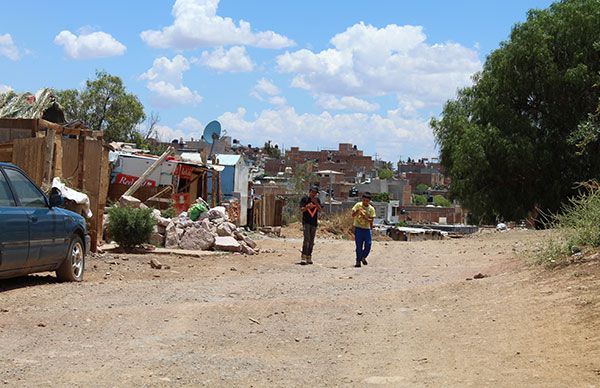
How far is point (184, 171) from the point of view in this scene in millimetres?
32750

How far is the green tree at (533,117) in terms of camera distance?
3647 centimetres

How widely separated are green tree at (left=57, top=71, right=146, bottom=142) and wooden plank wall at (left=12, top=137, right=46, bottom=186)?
38.8 m

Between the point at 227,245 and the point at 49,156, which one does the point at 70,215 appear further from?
the point at 227,245

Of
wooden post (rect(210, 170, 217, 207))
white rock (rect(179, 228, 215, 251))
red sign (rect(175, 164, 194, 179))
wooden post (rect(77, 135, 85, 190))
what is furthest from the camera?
wooden post (rect(210, 170, 217, 207))

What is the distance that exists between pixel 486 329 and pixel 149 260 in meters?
9.94

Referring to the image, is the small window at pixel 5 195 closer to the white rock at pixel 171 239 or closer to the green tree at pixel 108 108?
the white rock at pixel 171 239

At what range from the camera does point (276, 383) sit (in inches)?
276

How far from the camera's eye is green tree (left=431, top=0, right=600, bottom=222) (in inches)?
1436

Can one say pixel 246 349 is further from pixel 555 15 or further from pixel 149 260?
pixel 555 15

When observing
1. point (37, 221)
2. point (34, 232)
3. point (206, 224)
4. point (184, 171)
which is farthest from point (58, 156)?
point (184, 171)

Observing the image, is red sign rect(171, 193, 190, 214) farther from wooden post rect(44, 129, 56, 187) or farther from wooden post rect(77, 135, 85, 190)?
wooden post rect(44, 129, 56, 187)

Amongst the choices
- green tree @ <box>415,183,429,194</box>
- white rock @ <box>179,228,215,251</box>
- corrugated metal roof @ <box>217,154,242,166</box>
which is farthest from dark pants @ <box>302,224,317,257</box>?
green tree @ <box>415,183,429,194</box>

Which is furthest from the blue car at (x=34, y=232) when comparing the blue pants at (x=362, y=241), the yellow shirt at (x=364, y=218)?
the yellow shirt at (x=364, y=218)

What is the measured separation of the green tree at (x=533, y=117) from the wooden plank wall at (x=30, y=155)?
2371cm
